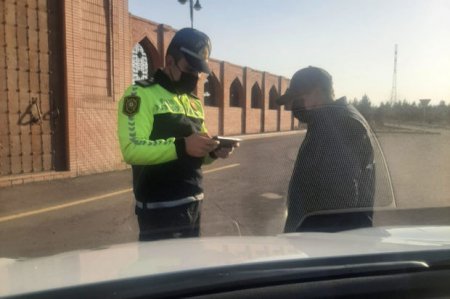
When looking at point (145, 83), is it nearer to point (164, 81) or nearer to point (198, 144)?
point (164, 81)

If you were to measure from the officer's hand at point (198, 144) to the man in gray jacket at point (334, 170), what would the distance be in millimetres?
497

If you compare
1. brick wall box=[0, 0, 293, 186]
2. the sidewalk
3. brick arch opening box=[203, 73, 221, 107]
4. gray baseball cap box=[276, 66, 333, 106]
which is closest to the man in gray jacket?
gray baseball cap box=[276, 66, 333, 106]

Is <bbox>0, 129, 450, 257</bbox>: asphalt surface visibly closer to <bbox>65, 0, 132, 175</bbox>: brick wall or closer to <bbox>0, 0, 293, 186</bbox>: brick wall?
<bbox>0, 0, 293, 186</bbox>: brick wall

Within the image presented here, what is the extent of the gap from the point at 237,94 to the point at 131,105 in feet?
102

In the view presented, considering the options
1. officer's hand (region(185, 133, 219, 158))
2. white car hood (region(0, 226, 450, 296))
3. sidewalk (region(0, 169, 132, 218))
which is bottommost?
sidewalk (region(0, 169, 132, 218))

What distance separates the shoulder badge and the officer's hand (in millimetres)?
286

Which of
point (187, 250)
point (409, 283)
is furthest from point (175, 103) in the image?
point (409, 283)

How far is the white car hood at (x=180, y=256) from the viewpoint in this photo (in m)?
1.39

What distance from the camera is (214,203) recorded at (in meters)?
8.98

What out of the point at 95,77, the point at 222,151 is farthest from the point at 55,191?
the point at 222,151

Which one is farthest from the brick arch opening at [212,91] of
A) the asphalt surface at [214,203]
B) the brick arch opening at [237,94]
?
the asphalt surface at [214,203]

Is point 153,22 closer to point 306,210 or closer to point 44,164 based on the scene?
point 44,164

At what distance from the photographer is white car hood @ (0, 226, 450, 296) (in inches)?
54.7

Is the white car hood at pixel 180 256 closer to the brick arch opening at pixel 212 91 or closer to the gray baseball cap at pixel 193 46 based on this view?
the gray baseball cap at pixel 193 46
